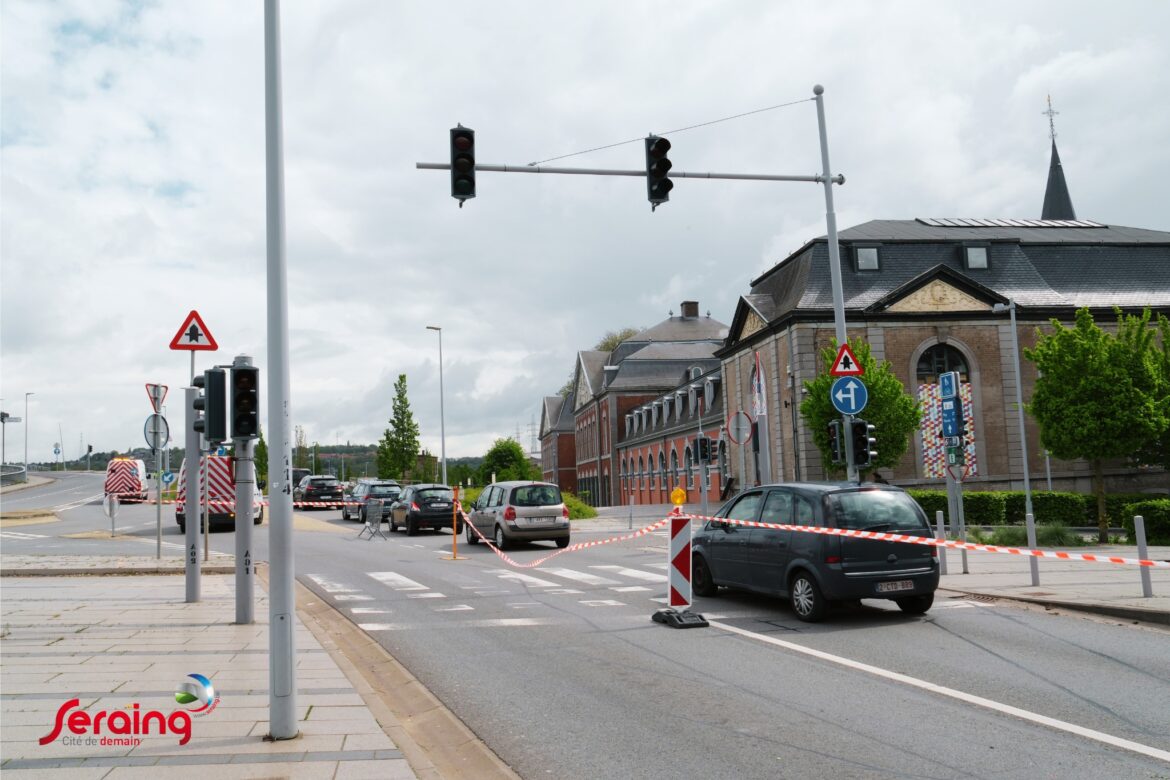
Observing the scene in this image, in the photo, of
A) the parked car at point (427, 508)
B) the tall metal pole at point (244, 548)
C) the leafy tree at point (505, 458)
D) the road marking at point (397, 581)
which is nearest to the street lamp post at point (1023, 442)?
the road marking at point (397, 581)

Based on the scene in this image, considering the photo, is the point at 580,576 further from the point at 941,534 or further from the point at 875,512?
the point at 875,512

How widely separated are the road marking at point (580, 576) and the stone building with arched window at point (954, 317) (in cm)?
2473

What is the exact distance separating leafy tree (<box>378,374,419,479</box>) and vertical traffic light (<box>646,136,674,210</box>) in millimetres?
62953

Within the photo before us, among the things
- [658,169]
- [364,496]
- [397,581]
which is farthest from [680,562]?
[364,496]

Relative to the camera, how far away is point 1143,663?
321 inches

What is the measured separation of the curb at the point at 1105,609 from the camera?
10.3 m

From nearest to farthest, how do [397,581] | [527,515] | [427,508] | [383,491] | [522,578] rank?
[397,581] → [522,578] → [527,515] → [427,508] → [383,491]

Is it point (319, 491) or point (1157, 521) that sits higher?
point (319, 491)

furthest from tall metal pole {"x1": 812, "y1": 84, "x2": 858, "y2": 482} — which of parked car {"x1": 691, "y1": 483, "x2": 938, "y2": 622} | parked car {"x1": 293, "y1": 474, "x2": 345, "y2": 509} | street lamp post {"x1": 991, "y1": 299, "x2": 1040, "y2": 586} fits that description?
parked car {"x1": 293, "y1": 474, "x2": 345, "y2": 509}

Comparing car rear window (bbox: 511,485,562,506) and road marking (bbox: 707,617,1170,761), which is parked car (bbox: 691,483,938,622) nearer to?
road marking (bbox: 707,617,1170,761)

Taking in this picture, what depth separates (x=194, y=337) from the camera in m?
11.9

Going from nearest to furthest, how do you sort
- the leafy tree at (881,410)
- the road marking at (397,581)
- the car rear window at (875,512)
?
the car rear window at (875,512), the road marking at (397,581), the leafy tree at (881,410)

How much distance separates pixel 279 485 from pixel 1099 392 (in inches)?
1031

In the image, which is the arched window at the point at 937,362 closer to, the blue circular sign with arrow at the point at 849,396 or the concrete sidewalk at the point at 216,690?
the blue circular sign with arrow at the point at 849,396
